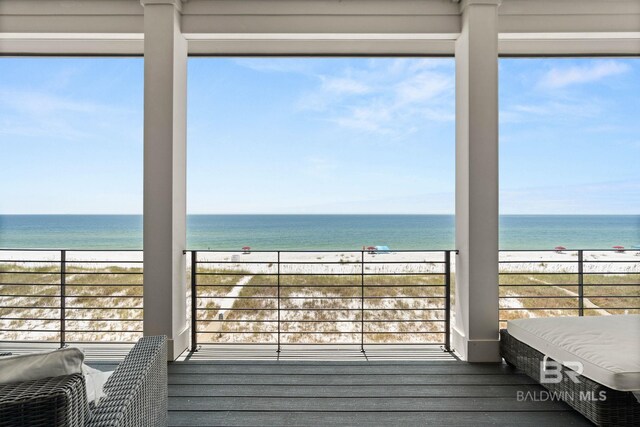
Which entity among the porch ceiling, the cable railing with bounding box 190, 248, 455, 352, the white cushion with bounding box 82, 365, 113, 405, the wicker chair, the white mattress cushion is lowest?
the cable railing with bounding box 190, 248, 455, 352

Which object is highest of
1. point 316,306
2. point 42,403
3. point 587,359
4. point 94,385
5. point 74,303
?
point 42,403

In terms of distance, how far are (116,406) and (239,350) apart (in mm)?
1973

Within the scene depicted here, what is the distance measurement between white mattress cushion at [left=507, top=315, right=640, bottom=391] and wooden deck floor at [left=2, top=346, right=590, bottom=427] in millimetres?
327

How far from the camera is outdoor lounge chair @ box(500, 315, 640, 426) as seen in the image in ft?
5.55

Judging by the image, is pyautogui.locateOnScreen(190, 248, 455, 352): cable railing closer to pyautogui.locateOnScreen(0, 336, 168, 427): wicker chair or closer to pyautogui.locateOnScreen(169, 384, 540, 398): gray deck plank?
pyautogui.locateOnScreen(169, 384, 540, 398): gray deck plank

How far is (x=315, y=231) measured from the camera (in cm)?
2066

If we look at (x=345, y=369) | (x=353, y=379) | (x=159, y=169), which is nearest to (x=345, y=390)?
(x=353, y=379)

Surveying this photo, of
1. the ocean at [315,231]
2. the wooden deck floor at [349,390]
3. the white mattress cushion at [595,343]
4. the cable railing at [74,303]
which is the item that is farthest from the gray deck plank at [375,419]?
the ocean at [315,231]

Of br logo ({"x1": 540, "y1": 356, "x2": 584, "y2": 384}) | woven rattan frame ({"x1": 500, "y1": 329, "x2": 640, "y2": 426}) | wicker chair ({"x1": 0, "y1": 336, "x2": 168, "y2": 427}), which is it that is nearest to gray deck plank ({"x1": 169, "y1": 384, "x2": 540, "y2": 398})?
br logo ({"x1": 540, "y1": 356, "x2": 584, "y2": 384})

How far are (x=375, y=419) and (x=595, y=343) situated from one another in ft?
4.17

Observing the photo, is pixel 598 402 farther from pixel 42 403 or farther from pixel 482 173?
pixel 42 403

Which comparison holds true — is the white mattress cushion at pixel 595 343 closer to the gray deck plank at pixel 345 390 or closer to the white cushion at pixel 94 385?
the gray deck plank at pixel 345 390

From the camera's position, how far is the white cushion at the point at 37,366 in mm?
834

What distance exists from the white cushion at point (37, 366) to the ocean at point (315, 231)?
17.4m
